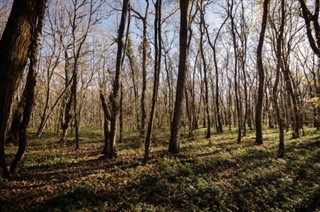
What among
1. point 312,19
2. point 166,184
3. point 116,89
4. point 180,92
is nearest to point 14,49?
point 166,184

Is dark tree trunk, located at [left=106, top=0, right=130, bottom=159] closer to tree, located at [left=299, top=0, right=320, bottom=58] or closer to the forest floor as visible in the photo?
the forest floor

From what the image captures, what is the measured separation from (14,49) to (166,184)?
5994mm

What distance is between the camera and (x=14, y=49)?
3.65 meters

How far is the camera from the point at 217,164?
1035cm

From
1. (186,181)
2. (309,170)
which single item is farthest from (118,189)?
(309,170)

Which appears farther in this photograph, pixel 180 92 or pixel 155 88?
pixel 180 92

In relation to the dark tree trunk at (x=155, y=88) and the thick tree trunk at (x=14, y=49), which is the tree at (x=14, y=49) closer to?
the thick tree trunk at (x=14, y=49)

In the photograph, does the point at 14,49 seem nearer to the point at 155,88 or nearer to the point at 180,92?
the point at 155,88

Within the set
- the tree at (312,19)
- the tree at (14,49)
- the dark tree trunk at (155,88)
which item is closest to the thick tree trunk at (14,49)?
the tree at (14,49)

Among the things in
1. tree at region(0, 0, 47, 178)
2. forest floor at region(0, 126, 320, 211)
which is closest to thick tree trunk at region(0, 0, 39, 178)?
tree at region(0, 0, 47, 178)

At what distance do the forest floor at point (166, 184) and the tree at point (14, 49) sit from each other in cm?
347

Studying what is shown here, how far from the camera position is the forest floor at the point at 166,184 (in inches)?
256

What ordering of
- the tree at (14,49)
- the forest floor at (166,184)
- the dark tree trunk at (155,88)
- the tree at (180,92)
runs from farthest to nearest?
the tree at (180,92), the dark tree trunk at (155,88), the forest floor at (166,184), the tree at (14,49)

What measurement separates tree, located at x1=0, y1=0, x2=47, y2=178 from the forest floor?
3468mm
